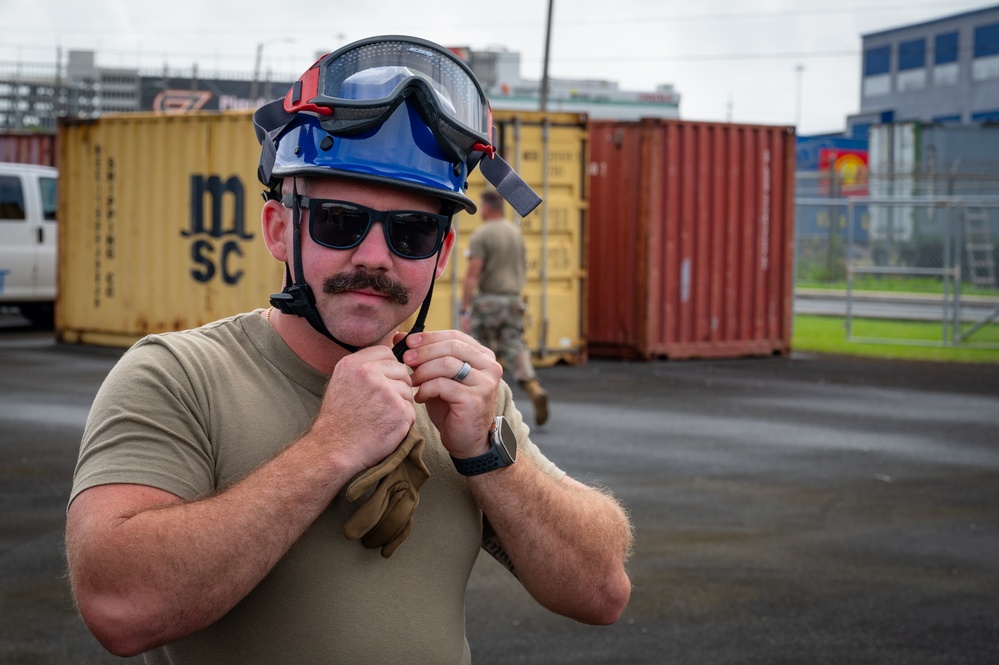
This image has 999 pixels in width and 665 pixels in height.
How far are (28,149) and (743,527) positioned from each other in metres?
23.0

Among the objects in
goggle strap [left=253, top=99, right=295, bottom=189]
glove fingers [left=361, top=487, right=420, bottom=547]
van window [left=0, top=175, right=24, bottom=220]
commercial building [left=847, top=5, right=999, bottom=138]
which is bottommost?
glove fingers [left=361, top=487, right=420, bottom=547]

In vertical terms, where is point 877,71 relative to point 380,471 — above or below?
above

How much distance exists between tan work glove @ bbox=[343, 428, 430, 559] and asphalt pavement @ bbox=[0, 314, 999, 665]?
A: 3125mm

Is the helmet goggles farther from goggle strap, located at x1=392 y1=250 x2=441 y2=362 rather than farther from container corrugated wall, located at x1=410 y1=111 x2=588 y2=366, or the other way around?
container corrugated wall, located at x1=410 y1=111 x2=588 y2=366

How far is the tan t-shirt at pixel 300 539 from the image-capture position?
6.42 ft

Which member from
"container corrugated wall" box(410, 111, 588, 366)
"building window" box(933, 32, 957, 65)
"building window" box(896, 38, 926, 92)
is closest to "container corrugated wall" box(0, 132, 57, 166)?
"container corrugated wall" box(410, 111, 588, 366)

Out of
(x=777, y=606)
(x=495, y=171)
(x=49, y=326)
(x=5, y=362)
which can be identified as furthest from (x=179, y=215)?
(x=495, y=171)

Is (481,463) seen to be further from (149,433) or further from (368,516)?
(149,433)

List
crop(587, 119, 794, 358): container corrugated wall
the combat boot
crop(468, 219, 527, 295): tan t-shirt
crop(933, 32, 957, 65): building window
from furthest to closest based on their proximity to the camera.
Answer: crop(933, 32, 957, 65): building window < crop(587, 119, 794, 358): container corrugated wall < crop(468, 219, 527, 295): tan t-shirt < the combat boot

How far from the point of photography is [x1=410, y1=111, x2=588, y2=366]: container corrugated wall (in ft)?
52.7

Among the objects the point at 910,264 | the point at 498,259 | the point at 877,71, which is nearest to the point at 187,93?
the point at 877,71

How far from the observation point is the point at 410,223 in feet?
7.06

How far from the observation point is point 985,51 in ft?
185

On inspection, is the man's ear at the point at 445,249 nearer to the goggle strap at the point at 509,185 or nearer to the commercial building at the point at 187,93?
the goggle strap at the point at 509,185
